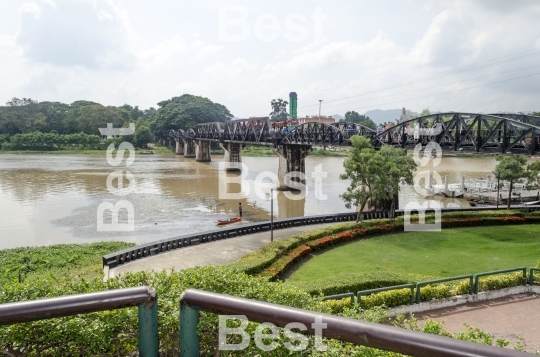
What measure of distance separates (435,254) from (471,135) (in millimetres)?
13928

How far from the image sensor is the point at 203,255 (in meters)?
21.3

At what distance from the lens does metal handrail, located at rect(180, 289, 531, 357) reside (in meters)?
1.73

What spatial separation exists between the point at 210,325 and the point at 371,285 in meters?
13.8

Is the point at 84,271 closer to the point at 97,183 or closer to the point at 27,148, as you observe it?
the point at 97,183

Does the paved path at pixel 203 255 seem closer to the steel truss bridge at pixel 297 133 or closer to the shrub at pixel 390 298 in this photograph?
the shrub at pixel 390 298

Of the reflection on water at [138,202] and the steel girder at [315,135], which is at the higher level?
the steel girder at [315,135]

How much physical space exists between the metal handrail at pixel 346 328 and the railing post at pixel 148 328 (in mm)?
170

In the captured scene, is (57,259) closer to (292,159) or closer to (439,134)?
(439,134)

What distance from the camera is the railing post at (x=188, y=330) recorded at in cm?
231

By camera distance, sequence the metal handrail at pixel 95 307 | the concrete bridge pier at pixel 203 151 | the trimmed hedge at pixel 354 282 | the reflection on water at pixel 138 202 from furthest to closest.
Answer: the concrete bridge pier at pixel 203 151
the reflection on water at pixel 138 202
the trimmed hedge at pixel 354 282
the metal handrail at pixel 95 307

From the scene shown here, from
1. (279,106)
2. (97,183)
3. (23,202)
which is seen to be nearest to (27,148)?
(97,183)

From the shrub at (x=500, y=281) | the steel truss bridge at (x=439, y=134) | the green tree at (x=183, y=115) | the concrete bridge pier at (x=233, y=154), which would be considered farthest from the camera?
the green tree at (x=183, y=115)

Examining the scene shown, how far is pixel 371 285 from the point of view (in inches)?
650

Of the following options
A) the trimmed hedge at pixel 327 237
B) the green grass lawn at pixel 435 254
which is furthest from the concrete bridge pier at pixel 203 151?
the green grass lawn at pixel 435 254
